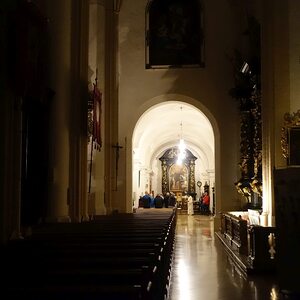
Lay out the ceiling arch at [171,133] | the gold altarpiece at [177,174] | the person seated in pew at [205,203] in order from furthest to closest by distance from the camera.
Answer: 1. the gold altarpiece at [177,174]
2. the person seated in pew at [205,203]
3. the ceiling arch at [171,133]

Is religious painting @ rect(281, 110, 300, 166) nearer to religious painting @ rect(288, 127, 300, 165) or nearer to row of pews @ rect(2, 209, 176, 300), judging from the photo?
religious painting @ rect(288, 127, 300, 165)

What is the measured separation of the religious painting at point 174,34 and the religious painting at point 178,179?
2060 cm

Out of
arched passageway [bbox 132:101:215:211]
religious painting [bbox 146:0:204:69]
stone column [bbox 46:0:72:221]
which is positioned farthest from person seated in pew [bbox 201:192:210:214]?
stone column [bbox 46:0:72:221]

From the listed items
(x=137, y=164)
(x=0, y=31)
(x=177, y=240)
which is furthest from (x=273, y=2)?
(x=137, y=164)

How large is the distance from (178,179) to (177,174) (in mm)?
374

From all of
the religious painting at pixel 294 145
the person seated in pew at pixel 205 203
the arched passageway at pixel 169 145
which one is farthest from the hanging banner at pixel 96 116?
the person seated in pew at pixel 205 203

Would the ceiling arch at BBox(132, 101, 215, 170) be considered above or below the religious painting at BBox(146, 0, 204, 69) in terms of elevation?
below

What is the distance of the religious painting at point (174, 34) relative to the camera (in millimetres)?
17797

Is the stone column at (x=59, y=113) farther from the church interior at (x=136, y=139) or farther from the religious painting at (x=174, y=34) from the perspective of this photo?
the religious painting at (x=174, y=34)

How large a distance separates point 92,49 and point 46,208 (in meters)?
6.18

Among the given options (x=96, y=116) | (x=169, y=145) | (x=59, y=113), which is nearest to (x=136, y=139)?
(x=169, y=145)

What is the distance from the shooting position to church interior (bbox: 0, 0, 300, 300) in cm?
497

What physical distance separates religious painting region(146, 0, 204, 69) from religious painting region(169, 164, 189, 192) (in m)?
20.6

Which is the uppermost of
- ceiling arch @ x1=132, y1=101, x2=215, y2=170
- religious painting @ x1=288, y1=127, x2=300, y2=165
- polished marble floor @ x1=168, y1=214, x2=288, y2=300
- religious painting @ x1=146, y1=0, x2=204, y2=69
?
religious painting @ x1=146, y1=0, x2=204, y2=69
